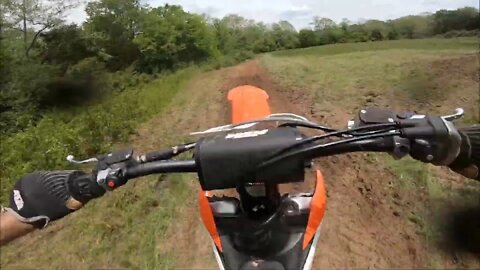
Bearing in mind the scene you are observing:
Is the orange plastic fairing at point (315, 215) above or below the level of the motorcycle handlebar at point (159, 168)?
below

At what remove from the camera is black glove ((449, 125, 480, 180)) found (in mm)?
952

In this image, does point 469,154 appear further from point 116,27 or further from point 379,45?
point 116,27

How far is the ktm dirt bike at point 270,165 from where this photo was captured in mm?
903

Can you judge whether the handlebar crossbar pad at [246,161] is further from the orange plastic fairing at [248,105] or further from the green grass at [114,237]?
the green grass at [114,237]

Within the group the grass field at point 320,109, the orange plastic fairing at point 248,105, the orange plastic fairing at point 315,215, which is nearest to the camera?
the orange plastic fairing at point 315,215

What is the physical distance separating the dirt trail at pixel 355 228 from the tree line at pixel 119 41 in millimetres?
1100

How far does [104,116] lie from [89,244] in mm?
1631

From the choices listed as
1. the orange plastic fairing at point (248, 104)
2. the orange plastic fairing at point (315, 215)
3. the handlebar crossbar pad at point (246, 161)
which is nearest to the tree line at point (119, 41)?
the orange plastic fairing at point (248, 104)

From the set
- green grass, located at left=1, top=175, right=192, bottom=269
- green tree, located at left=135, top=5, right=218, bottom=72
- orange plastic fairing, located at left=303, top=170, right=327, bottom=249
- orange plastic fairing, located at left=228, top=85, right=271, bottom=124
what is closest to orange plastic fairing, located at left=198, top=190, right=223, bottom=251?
orange plastic fairing, located at left=303, top=170, right=327, bottom=249

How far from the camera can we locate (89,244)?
360 cm

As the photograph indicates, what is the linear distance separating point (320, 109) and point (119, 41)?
3.16 m

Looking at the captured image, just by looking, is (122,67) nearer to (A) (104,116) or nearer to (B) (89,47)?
(B) (89,47)

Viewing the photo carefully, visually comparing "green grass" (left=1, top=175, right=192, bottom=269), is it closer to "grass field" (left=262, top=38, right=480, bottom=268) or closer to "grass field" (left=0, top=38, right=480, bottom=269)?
"grass field" (left=0, top=38, right=480, bottom=269)

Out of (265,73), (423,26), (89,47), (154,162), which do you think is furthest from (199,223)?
(265,73)
